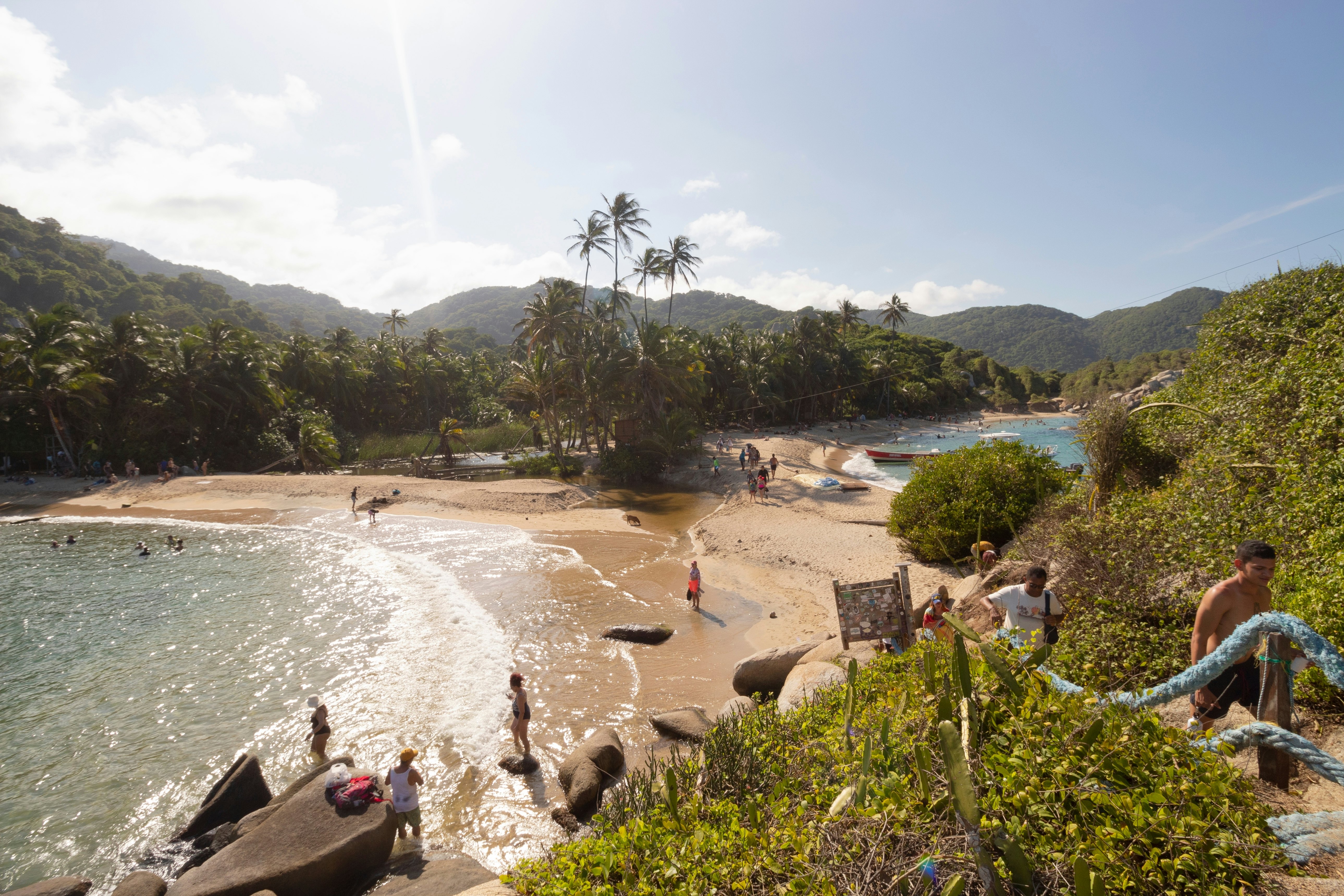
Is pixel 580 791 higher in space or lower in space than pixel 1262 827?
lower

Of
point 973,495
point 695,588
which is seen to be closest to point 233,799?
point 695,588

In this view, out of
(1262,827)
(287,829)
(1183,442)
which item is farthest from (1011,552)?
(287,829)

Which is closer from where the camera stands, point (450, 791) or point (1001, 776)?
point (1001, 776)

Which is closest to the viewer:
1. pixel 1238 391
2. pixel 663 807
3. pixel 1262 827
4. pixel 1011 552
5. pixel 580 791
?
pixel 1262 827

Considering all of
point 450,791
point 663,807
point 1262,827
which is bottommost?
point 450,791

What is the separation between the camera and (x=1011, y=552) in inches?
367

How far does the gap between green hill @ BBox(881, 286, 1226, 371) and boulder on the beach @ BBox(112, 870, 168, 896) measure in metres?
136

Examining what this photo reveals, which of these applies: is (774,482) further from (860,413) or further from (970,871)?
(860,413)

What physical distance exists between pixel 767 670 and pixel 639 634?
3.51 meters

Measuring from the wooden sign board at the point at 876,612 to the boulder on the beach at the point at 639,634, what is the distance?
4.88 m

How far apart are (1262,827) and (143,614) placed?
20651 millimetres

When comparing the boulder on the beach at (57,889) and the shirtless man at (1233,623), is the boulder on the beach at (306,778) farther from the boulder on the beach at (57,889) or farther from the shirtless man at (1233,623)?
the shirtless man at (1233,623)

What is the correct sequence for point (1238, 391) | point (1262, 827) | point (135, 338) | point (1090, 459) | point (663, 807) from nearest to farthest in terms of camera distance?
point (1262, 827)
point (663, 807)
point (1238, 391)
point (1090, 459)
point (135, 338)

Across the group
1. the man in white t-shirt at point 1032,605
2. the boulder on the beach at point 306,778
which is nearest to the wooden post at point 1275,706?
the man in white t-shirt at point 1032,605
